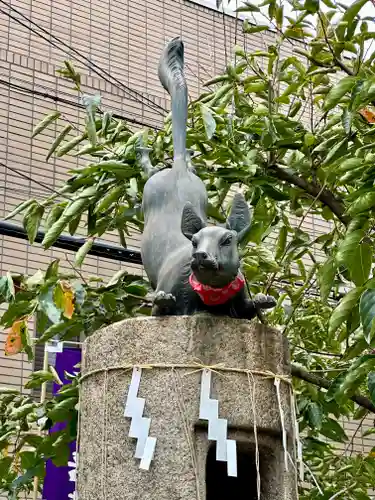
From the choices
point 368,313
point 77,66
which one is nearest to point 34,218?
point 368,313

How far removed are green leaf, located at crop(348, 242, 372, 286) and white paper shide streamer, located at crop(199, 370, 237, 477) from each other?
628 millimetres

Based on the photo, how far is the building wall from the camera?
18.5 feet

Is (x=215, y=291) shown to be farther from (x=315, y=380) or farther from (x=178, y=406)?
(x=315, y=380)

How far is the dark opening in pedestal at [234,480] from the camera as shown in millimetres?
2535

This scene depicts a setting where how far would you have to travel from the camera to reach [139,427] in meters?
2.27

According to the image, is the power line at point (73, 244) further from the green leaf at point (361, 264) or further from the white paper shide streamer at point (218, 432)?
the white paper shide streamer at point (218, 432)

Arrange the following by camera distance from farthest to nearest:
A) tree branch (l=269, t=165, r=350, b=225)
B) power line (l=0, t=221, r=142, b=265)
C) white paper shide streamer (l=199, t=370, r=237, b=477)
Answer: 1. power line (l=0, t=221, r=142, b=265)
2. tree branch (l=269, t=165, r=350, b=225)
3. white paper shide streamer (l=199, t=370, r=237, b=477)

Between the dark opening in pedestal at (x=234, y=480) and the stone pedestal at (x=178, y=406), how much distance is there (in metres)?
0.03

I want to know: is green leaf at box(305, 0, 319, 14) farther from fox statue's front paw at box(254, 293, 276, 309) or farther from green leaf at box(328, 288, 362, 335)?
fox statue's front paw at box(254, 293, 276, 309)

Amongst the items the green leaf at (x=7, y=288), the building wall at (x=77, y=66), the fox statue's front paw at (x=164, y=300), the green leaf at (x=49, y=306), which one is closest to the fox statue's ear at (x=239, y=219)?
the fox statue's front paw at (x=164, y=300)

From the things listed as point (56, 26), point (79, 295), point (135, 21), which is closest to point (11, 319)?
point (79, 295)

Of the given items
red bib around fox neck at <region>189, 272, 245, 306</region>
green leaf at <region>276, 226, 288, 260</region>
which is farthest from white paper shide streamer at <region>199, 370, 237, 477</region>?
green leaf at <region>276, 226, 288, 260</region>

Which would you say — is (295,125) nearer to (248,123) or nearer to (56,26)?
(248,123)

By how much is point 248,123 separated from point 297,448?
4.86 feet
